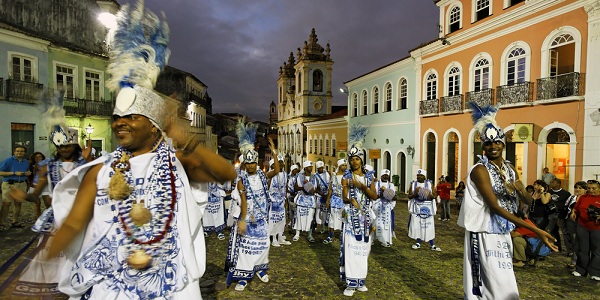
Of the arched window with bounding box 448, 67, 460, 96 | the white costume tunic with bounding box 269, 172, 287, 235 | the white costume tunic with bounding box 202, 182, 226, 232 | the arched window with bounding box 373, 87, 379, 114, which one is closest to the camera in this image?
the white costume tunic with bounding box 269, 172, 287, 235

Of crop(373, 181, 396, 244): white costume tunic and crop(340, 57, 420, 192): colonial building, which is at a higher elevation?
crop(340, 57, 420, 192): colonial building

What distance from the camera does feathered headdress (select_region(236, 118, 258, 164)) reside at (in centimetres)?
621

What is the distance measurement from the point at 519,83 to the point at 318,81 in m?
35.6

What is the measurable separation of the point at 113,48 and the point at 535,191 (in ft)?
31.9

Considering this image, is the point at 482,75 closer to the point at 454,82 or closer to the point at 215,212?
the point at 454,82

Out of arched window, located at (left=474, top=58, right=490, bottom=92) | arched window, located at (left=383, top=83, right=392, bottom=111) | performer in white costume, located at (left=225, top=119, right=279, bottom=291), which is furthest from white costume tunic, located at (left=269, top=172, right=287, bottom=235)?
arched window, located at (left=383, top=83, right=392, bottom=111)

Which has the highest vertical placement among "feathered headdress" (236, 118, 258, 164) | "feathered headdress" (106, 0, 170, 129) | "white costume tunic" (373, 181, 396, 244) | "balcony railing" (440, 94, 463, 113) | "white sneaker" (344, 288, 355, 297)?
"balcony railing" (440, 94, 463, 113)

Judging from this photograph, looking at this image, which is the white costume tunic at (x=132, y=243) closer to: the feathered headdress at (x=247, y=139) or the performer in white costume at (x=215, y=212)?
the feathered headdress at (x=247, y=139)

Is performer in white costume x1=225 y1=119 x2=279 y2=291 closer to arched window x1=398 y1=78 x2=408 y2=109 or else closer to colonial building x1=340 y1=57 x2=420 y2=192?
colonial building x1=340 y1=57 x2=420 y2=192

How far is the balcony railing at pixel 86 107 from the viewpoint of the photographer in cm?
2223

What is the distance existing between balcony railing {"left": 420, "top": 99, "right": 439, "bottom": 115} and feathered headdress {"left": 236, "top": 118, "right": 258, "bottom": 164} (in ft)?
51.9

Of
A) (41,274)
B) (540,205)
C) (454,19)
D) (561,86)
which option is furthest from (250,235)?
(454,19)

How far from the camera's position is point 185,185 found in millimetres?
2270

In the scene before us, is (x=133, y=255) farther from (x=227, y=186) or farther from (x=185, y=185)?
(x=227, y=186)
